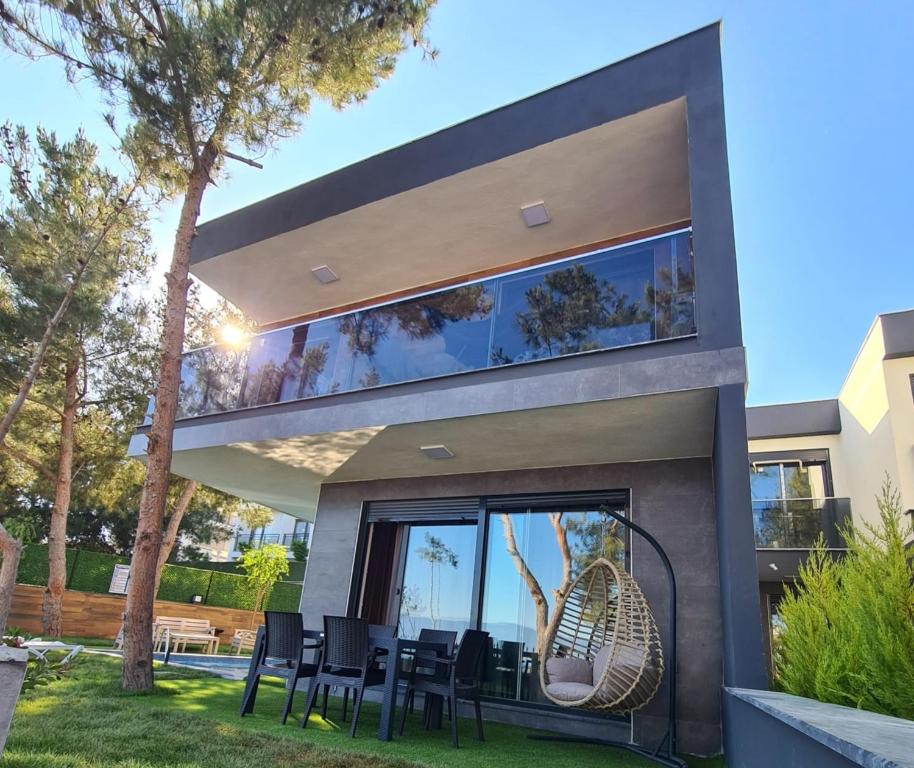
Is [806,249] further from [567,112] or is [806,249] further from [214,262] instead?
[214,262]

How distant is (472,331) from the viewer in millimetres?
6188

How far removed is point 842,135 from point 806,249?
2767 mm

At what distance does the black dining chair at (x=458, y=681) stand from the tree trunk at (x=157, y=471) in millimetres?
2589

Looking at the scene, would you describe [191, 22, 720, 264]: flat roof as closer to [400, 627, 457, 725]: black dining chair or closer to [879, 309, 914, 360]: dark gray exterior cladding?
[400, 627, 457, 725]: black dining chair

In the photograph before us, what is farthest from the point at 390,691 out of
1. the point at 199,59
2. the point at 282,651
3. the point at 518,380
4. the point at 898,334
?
the point at 898,334

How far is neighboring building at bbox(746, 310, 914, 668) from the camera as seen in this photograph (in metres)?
10.9

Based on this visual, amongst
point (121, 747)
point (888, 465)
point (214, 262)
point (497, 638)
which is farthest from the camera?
point (888, 465)

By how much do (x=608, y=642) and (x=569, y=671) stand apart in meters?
0.46

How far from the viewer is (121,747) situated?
375 cm

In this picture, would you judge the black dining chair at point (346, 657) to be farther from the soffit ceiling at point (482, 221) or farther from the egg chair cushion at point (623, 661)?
the soffit ceiling at point (482, 221)

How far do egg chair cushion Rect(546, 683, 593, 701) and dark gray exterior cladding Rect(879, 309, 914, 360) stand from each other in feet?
29.7

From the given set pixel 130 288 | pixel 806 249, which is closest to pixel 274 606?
pixel 130 288

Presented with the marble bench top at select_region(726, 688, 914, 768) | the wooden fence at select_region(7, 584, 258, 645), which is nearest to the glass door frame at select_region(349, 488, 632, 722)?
the marble bench top at select_region(726, 688, 914, 768)

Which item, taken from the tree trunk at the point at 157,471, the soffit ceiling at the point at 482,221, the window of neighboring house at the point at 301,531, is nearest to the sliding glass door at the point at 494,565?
the tree trunk at the point at 157,471
